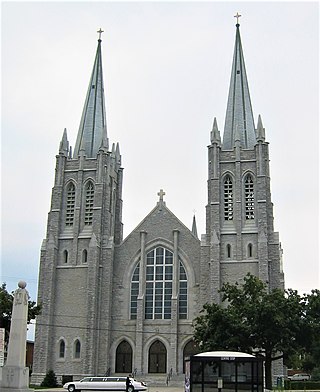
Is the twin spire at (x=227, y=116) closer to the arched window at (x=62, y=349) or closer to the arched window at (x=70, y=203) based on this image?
the arched window at (x=70, y=203)

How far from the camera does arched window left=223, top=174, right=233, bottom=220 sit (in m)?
52.5

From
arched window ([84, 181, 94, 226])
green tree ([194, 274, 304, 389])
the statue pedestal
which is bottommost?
the statue pedestal

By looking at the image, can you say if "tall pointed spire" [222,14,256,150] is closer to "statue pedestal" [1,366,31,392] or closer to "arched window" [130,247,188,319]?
"arched window" [130,247,188,319]

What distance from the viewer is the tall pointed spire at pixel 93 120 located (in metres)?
58.0

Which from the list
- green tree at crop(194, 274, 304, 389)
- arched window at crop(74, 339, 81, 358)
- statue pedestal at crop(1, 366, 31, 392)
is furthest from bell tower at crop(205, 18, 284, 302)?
statue pedestal at crop(1, 366, 31, 392)

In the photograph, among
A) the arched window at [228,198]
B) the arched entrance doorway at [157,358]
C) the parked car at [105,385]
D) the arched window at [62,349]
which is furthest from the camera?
the arched window at [228,198]

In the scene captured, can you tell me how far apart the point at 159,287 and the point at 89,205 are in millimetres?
9904

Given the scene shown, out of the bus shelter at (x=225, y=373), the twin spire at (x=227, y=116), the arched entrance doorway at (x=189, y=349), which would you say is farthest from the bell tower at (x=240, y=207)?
the bus shelter at (x=225, y=373)

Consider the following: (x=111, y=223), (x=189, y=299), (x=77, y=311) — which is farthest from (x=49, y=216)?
(x=189, y=299)

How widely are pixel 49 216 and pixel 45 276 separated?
5653 mm

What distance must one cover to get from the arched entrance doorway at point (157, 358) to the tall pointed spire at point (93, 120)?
18.4 metres

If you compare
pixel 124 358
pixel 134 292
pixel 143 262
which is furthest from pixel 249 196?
pixel 124 358

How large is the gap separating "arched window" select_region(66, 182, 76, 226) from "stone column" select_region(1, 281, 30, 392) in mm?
31169

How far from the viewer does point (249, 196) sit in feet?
173
